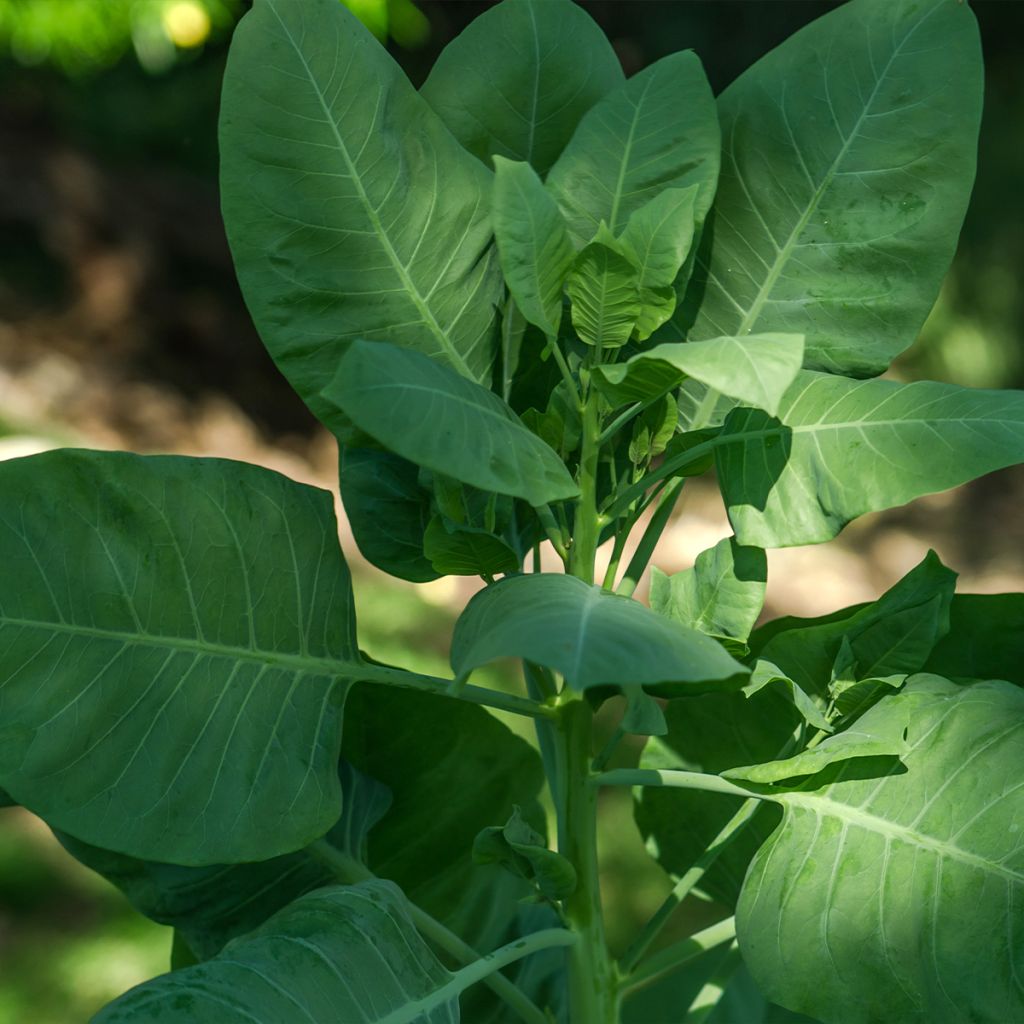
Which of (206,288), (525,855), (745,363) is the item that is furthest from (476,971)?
(206,288)

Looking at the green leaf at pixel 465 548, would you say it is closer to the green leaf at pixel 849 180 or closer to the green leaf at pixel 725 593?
the green leaf at pixel 725 593

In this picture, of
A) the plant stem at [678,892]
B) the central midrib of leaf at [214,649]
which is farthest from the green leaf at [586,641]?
the plant stem at [678,892]

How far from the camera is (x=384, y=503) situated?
769mm

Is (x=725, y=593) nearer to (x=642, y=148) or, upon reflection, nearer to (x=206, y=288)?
(x=642, y=148)

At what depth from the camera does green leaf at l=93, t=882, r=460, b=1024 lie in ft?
1.79

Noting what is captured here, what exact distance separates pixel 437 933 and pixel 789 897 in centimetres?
24

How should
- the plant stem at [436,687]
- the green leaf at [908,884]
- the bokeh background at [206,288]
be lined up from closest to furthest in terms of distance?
the green leaf at [908,884], the plant stem at [436,687], the bokeh background at [206,288]

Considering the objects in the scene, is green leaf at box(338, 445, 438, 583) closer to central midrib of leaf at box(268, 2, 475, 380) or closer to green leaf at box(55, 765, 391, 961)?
central midrib of leaf at box(268, 2, 475, 380)

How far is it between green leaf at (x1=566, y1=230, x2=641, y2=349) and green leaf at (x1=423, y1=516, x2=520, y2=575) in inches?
5.6

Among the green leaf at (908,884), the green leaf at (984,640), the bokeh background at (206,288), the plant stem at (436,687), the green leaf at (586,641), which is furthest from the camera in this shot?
the bokeh background at (206,288)

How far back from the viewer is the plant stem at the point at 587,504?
725mm

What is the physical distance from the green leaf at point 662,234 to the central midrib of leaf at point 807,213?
117 millimetres

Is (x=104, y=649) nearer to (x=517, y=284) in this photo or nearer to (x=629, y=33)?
(x=517, y=284)

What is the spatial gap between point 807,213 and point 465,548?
0.33m
